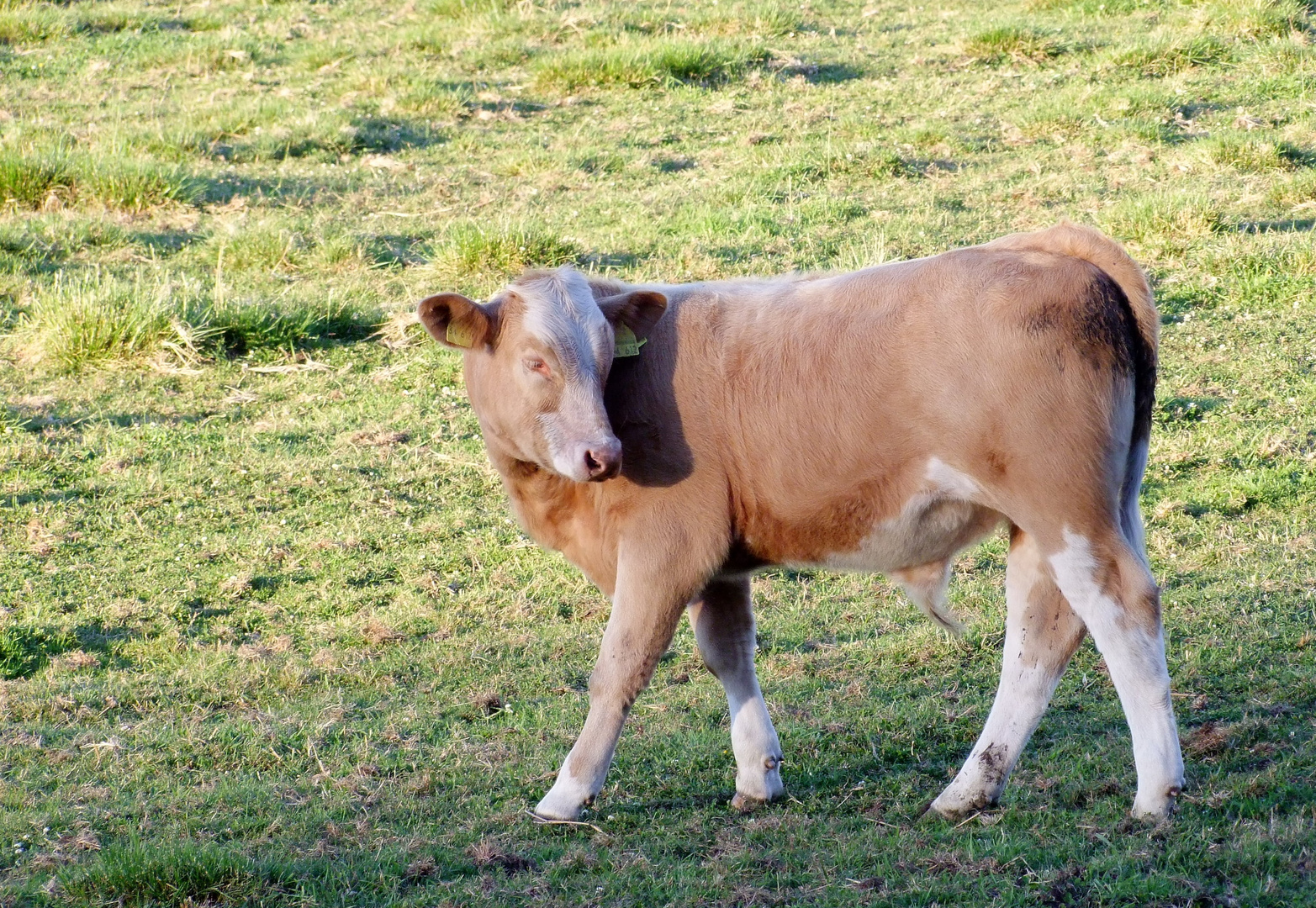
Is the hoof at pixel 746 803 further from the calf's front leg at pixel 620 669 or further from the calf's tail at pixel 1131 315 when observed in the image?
the calf's tail at pixel 1131 315

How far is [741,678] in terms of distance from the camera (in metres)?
5.36

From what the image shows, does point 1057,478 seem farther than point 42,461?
No

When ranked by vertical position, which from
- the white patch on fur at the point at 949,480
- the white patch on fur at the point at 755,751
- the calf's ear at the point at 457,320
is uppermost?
the calf's ear at the point at 457,320

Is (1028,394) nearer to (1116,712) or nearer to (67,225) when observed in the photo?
(1116,712)

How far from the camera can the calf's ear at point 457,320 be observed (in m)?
4.91

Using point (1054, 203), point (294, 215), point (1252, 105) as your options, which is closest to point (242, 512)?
point (294, 215)

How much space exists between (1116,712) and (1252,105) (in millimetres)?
10234

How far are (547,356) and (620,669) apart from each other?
1.13 meters

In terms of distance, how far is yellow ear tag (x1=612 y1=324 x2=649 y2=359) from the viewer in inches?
197

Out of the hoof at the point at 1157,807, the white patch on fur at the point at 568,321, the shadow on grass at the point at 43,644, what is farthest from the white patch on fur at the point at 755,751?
the shadow on grass at the point at 43,644

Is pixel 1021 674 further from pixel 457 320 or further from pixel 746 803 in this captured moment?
pixel 457 320

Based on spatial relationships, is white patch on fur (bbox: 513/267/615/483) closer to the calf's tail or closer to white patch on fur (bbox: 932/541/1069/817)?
the calf's tail

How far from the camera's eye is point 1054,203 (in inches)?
474

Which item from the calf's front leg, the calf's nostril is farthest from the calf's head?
the calf's front leg
